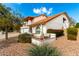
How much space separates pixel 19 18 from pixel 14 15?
0.08m

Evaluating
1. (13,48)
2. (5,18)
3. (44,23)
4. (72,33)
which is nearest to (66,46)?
(72,33)

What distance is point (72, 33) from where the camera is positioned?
5602 millimetres

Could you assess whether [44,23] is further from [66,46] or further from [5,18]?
[5,18]

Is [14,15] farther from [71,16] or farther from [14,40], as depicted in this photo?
[71,16]

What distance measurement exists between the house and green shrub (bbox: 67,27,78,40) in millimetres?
71

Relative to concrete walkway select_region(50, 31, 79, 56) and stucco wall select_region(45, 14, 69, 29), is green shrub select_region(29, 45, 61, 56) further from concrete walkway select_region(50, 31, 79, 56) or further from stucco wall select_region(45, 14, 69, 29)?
stucco wall select_region(45, 14, 69, 29)

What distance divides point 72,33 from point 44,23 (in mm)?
413

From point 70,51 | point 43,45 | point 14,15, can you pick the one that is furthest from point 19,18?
point 70,51

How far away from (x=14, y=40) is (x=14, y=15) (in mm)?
348

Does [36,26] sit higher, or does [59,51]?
[36,26]

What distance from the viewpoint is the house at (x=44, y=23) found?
5.58 meters

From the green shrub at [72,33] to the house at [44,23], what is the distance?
0.23 ft

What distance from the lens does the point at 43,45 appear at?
557 cm

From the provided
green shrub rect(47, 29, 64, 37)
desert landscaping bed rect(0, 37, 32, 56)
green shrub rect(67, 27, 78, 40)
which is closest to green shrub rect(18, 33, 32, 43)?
desert landscaping bed rect(0, 37, 32, 56)
